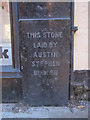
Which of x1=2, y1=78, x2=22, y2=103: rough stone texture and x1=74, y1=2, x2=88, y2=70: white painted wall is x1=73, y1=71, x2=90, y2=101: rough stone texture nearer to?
x1=74, y1=2, x2=88, y2=70: white painted wall

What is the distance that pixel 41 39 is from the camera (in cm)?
265

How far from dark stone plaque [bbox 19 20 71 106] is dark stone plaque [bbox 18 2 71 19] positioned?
4.7 inches

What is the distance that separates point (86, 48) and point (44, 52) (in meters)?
0.95

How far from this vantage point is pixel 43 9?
256cm

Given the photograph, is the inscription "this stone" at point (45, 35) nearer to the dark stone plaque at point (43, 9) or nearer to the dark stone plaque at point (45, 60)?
the dark stone plaque at point (45, 60)

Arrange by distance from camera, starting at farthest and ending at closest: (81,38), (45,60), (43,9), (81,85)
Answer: (81,85) < (81,38) < (45,60) < (43,9)

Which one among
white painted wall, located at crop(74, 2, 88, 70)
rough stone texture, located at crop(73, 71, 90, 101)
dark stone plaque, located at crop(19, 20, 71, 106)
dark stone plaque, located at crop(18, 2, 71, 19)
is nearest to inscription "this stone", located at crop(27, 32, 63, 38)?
A: dark stone plaque, located at crop(19, 20, 71, 106)

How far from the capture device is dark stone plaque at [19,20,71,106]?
261 centimetres

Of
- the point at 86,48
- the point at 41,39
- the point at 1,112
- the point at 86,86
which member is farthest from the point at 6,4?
the point at 86,86

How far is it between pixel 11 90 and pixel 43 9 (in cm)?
185

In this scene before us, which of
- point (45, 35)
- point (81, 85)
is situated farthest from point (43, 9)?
point (81, 85)

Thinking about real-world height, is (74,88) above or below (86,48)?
below

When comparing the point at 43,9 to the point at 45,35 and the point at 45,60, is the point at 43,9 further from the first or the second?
the point at 45,60

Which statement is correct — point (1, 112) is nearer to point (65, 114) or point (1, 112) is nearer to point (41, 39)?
point (65, 114)
